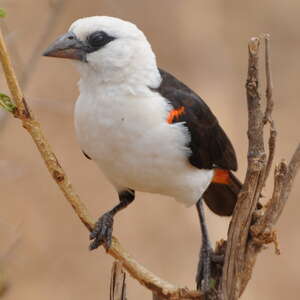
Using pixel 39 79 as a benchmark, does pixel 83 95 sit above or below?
above

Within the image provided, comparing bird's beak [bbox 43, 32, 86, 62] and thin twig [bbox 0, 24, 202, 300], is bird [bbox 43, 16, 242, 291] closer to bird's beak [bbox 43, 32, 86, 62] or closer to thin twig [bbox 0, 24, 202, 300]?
bird's beak [bbox 43, 32, 86, 62]

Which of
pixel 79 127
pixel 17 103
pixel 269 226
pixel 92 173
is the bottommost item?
pixel 92 173

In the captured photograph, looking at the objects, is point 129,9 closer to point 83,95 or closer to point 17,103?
point 83,95

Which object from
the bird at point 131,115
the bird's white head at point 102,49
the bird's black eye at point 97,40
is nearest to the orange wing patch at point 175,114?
the bird at point 131,115

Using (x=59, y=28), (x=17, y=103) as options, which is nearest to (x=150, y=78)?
(x=17, y=103)

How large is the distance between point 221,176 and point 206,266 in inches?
25.2

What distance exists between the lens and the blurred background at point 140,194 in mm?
7039

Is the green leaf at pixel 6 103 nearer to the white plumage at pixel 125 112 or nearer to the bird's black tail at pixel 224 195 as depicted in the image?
the white plumage at pixel 125 112

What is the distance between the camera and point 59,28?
26.2ft

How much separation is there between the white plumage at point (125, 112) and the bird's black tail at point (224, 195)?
669 mm

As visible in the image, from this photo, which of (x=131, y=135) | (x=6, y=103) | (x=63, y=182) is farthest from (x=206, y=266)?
(x=6, y=103)

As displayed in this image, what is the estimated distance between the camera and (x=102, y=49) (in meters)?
3.49

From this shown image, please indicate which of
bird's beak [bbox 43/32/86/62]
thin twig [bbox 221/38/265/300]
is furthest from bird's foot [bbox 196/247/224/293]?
bird's beak [bbox 43/32/86/62]

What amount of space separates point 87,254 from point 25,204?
0.74 m
